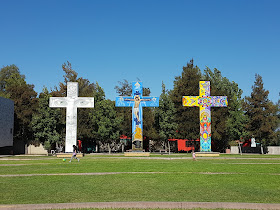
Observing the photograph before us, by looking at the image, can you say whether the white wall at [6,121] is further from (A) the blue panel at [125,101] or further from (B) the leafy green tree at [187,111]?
(B) the leafy green tree at [187,111]

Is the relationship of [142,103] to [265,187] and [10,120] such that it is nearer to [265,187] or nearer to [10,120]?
[10,120]

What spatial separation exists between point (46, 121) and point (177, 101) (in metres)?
22.6

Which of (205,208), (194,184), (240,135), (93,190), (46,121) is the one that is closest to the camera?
(205,208)

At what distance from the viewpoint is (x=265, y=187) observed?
14109mm

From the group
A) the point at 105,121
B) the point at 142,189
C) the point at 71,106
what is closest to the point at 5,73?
the point at 105,121

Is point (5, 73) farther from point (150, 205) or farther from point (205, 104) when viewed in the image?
point (150, 205)

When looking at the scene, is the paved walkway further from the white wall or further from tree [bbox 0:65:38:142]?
tree [bbox 0:65:38:142]

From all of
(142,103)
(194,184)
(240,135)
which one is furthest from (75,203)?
(240,135)

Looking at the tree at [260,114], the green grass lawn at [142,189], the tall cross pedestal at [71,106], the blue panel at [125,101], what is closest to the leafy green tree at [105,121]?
the blue panel at [125,101]

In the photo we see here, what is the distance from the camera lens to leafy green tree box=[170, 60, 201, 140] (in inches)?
2266

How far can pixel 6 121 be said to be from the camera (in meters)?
50.3

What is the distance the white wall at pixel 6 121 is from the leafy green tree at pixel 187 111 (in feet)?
88.0

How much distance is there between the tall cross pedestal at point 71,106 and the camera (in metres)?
43.1

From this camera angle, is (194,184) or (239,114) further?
(239,114)
